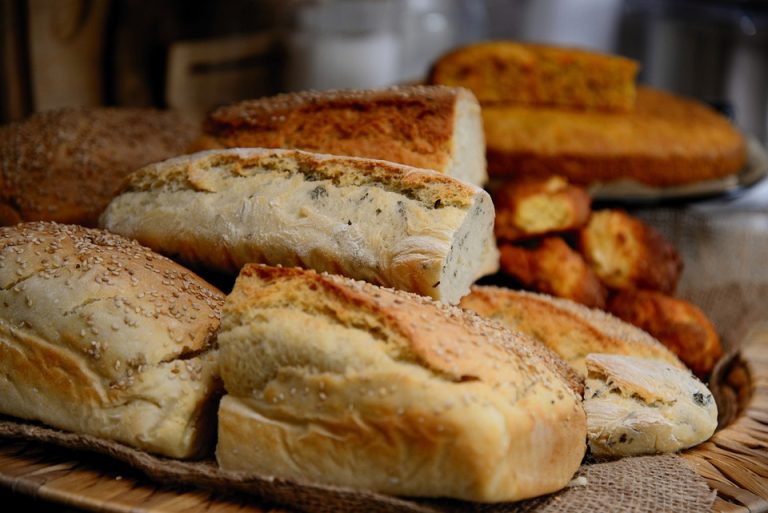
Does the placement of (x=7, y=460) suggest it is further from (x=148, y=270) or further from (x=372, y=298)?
(x=372, y=298)

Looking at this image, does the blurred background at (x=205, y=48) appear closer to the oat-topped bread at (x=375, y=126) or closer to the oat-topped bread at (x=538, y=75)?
the oat-topped bread at (x=538, y=75)

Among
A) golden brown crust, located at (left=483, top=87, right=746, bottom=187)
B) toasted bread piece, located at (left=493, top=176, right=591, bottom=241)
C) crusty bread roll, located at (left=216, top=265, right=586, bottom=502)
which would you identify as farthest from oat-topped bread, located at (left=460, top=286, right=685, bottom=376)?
golden brown crust, located at (left=483, top=87, right=746, bottom=187)

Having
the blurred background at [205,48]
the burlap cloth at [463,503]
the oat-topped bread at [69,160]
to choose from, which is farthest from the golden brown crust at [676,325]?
the blurred background at [205,48]

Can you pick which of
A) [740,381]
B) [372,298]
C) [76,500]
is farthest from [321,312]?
[740,381]

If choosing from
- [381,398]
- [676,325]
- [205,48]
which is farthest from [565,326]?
[205,48]

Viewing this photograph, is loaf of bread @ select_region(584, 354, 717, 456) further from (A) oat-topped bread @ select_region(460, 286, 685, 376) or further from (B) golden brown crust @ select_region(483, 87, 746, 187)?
(B) golden brown crust @ select_region(483, 87, 746, 187)
